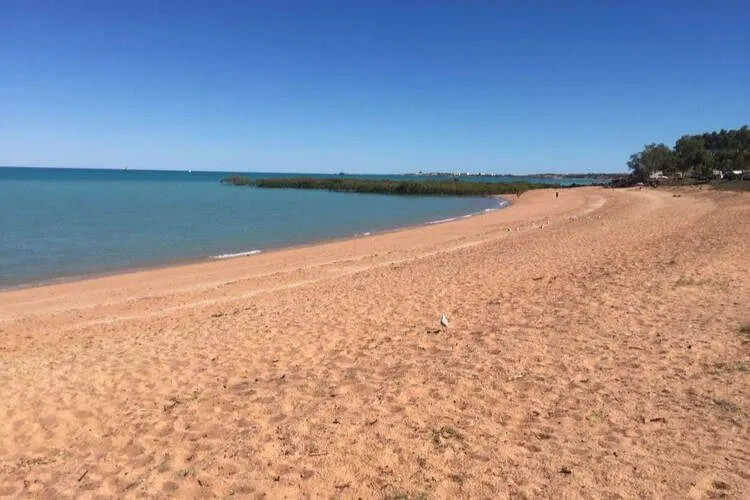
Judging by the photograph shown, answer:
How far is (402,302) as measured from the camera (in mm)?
10898

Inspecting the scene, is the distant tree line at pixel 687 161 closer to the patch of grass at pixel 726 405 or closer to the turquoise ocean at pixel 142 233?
the turquoise ocean at pixel 142 233

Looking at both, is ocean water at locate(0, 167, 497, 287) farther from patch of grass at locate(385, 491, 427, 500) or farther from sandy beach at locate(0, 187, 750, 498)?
patch of grass at locate(385, 491, 427, 500)

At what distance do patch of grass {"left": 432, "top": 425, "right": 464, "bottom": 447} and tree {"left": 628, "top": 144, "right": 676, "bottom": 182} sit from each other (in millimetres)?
85558

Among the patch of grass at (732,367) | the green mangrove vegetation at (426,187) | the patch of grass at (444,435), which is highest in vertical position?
the patch of grass at (732,367)

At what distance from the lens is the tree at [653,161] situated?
80062 mm

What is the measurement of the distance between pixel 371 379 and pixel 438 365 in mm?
919

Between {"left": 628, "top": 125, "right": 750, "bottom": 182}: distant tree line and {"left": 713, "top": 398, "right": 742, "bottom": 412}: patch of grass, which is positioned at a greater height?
{"left": 628, "top": 125, "right": 750, "bottom": 182}: distant tree line

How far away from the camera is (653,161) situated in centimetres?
7975

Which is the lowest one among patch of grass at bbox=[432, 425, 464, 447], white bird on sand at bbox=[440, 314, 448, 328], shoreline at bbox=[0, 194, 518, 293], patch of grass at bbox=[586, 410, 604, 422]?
shoreline at bbox=[0, 194, 518, 293]

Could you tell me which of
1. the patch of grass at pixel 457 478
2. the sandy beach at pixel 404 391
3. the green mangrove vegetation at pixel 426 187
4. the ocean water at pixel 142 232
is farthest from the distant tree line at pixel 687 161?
the patch of grass at pixel 457 478

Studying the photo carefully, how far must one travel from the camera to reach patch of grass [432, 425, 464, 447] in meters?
4.79

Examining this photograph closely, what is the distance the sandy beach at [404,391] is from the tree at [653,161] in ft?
251

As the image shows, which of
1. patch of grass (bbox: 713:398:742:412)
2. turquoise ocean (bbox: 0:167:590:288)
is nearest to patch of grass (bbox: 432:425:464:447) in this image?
patch of grass (bbox: 713:398:742:412)

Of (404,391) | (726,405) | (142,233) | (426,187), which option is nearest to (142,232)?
(142,233)
